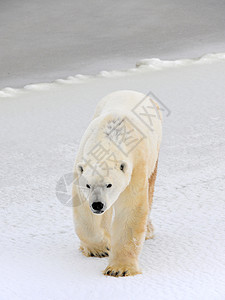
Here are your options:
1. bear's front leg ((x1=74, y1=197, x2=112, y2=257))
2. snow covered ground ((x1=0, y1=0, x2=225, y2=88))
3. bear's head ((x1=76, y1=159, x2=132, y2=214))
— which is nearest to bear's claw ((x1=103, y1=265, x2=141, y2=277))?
bear's front leg ((x1=74, y1=197, x2=112, y2=257))

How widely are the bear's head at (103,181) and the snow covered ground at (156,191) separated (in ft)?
1.21

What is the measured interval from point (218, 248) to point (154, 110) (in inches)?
25.8

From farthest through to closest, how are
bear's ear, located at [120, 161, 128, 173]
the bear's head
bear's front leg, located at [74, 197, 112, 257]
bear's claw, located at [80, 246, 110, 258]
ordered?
bear's claw, located at [80, 246, 110, 258]
bear's front leg, located at [74, 197, 112, 257]
bear's ear, located at [120, 161, 128, 173]
the bear's head

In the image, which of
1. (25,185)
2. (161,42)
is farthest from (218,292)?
(161,42)

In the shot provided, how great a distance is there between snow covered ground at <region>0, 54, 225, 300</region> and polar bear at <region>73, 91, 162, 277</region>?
90 mm

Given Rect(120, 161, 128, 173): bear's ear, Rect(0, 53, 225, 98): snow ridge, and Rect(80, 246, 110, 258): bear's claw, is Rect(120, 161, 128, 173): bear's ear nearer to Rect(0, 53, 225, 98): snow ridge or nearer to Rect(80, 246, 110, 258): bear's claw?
Rect(80, 246, 110, 258): bear's claw

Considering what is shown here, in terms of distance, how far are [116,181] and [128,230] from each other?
32 cm

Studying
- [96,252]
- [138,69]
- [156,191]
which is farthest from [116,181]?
[138,69]

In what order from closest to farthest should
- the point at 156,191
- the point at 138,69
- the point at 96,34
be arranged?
the point at 156,191, the point at 138,69, the point at 96,34

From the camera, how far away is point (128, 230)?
2.41m

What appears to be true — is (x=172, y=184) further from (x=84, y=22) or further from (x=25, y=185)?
(x=84, y=22)

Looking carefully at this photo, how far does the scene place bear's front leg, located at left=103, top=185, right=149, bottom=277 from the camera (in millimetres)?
2402

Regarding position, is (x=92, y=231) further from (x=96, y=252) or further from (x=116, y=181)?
(x=116, y=181)

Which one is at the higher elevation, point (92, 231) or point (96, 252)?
point (92, 231)
